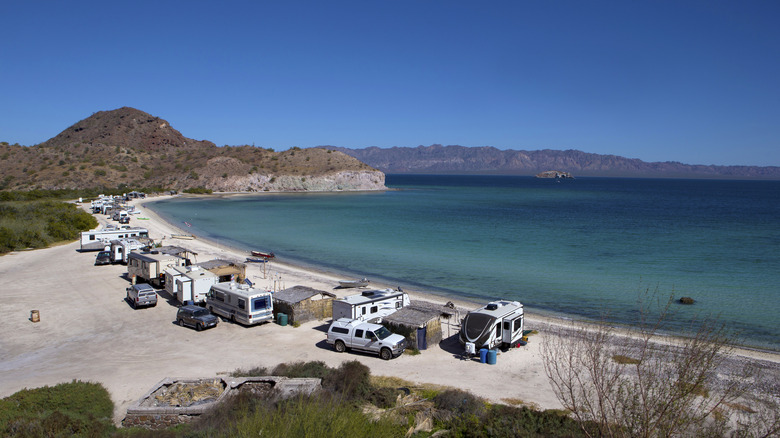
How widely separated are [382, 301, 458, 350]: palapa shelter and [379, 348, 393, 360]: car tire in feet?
4.13

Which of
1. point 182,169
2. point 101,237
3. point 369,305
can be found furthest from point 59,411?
point 182,169

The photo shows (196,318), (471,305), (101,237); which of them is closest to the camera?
(196,318)

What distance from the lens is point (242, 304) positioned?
20.0 m

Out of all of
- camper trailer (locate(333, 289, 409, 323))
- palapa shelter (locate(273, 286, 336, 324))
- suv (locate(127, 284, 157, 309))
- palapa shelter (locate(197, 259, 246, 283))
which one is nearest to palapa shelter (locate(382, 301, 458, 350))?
camper trailer (locate(333, 289, 409, 323))

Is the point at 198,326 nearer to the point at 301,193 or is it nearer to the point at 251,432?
the point at 251,432

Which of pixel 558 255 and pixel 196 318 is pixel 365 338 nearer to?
pixel 196 318

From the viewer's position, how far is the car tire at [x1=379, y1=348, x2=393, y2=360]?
53.8 feet

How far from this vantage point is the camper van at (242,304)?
778 inches

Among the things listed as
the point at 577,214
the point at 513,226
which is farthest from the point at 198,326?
the point at 577,214

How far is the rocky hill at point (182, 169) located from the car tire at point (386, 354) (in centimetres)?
12169

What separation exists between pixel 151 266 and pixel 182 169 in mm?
133827

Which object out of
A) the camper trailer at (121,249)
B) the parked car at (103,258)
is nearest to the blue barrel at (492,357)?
the camper trailer at (121,249)

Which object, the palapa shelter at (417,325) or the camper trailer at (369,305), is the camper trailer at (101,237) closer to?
the camper trailer at (369,305)

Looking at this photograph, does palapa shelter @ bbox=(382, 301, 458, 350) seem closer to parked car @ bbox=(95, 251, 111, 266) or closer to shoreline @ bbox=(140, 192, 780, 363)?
shoreline @ bbox=(140, 192, 780, 363)
